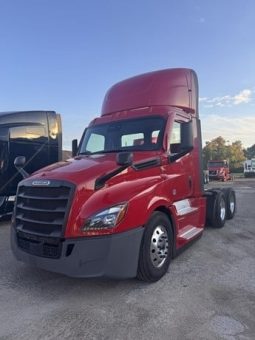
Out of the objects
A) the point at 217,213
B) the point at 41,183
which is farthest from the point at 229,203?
the point at 41,183

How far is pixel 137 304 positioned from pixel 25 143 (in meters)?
6.47

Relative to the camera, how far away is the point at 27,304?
3.91 metres

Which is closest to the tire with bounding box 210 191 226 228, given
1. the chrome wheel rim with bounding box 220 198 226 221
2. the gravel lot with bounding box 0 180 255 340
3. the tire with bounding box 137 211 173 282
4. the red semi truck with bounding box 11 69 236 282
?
the chrome wheel rim with bounding box 220 198 226 221

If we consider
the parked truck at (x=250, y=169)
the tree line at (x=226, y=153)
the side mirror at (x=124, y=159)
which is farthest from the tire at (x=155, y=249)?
the tree line at (x=226, y=153)

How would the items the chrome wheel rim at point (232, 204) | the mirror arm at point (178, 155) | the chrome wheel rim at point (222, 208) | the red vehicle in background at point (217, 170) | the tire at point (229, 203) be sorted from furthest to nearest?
the red vehicle in background at point (217, 170) < the chrome wheel rim at point (232, 204) < the tire at point (229, 203) < the chrome wheel rim at point (222, 208) < the mirror arm at point (178, 155)

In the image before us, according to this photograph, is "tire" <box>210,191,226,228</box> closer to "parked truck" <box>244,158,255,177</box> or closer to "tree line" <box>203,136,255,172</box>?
"parked truck" <box>244,158,255,177</box>

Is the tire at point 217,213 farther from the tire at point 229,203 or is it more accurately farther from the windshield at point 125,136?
the windshield at point 125,136

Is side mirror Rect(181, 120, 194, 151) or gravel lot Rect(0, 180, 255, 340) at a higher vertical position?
side mirror Rect(181, 120, 194, 151)

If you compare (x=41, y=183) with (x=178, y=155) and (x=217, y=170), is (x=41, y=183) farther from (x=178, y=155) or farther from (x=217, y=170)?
(x=217, y=170)

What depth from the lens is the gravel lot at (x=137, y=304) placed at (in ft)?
10.7

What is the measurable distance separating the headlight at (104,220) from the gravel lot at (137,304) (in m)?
0.91

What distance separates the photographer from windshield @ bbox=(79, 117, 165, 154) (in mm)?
5258

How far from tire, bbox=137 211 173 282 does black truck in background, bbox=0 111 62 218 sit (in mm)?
5418

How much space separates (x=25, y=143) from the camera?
9156 mm
